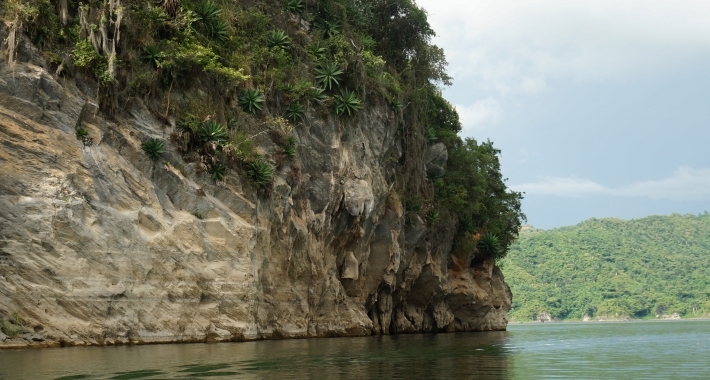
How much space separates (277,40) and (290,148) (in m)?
5.72

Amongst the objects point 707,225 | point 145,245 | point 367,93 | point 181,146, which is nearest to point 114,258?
point 145,245

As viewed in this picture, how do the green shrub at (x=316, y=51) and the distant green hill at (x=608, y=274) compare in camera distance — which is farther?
the distant green hill at (x=608, y=274)

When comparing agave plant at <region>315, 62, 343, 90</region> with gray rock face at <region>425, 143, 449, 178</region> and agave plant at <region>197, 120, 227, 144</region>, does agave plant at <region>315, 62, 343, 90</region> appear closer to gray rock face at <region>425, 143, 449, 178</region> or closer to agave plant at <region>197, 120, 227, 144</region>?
agave plant at <region>197, 120, 227, 144</region>

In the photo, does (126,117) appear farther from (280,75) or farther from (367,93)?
(367,93)

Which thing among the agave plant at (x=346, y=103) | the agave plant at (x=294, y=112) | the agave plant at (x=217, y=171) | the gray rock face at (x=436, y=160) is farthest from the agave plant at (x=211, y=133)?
the gray rock face at (x=436, y=160)

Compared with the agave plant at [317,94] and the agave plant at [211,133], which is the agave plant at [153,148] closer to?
the agave plant at [211,133]

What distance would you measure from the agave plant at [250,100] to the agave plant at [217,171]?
3577 millimetres

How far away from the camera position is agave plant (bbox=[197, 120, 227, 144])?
2966 centimetres

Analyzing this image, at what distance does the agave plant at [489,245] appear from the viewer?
51969 mm

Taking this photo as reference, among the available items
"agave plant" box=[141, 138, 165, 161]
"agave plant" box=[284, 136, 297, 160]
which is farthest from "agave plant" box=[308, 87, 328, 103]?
"agave plant" box=[141, 138, 165, 161]

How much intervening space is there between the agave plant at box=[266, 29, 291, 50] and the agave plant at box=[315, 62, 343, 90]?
191 cm

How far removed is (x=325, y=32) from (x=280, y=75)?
5848mm

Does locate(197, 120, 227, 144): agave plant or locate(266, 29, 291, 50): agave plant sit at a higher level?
locate(266, 29, 291, 50): agave plant

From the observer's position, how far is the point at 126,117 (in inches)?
1112
